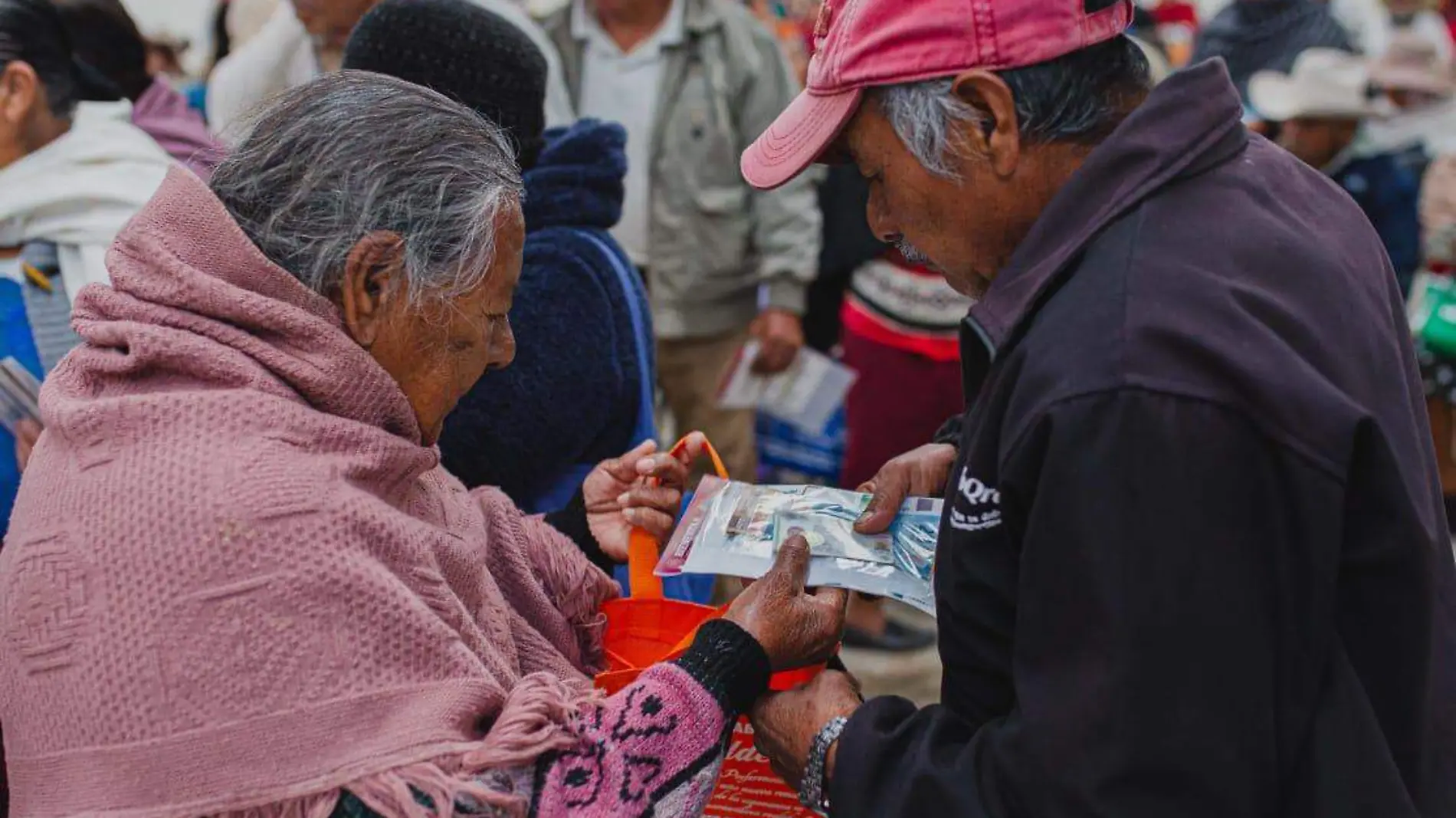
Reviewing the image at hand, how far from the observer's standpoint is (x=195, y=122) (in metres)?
3.68

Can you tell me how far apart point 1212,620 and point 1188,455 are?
16cm

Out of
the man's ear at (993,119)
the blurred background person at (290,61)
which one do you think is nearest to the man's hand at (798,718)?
the man's ear at (993,119)

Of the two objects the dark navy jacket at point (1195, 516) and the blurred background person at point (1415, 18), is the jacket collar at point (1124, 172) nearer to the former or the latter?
the dark navy jacket at point (1195, 516)

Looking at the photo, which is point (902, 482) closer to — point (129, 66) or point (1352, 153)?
point (129, 66)

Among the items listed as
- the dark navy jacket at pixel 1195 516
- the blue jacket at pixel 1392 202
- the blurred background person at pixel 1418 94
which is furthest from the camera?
the blurred background person at pixel 1418 94

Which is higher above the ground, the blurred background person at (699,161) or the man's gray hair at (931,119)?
the man's gray hair at (931,119)

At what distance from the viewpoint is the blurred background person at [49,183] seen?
7.98ft

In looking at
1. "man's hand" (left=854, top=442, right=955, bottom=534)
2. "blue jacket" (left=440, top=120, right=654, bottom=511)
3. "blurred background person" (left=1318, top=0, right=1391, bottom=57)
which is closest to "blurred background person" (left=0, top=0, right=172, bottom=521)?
"blue jacket" (left=440, top=120, right=654, bottom=511)

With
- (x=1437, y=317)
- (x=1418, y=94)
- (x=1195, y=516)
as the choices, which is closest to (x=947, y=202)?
(x=1195, y=516)

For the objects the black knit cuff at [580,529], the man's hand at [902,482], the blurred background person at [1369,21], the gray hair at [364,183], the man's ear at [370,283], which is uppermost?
the gray hair at [364,183]

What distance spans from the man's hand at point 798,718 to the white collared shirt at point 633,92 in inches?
108

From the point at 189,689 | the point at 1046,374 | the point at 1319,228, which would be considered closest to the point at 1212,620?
the point at 1046,374

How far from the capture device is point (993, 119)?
1.46 m

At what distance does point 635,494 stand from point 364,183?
2.55 ft
